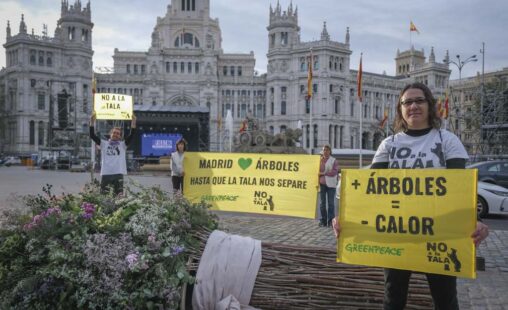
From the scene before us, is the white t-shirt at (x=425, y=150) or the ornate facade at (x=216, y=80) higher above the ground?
the ornate facade at (x=216, y=80)

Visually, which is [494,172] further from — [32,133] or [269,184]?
[32,133]

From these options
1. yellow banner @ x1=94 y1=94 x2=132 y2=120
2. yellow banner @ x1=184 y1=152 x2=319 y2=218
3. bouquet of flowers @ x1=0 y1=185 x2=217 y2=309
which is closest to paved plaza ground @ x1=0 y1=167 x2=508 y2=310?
yellow banner @ x1=184 y1=152 x2=319 y2=218

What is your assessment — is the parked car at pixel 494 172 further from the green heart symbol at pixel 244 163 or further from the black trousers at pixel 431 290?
the black trousers at pixel 431 290

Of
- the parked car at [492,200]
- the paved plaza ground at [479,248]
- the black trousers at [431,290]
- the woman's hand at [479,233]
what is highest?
the woman's hand at [479,233]

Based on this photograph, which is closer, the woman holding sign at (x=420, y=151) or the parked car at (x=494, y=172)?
the woman holding sign at (x=420, y=151)

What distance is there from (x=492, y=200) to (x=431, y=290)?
10.3 meters

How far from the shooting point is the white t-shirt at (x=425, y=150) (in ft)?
10.8

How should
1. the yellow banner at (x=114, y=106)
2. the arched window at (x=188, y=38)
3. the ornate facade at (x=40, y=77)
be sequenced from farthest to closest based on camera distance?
1. the arched window at (x=188, y=38)
2. the ornate facade at (x=40, y=77)
3. the yellow banner at (x=114, y=106)

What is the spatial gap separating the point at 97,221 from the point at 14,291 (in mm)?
799

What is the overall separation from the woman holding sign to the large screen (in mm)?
41355

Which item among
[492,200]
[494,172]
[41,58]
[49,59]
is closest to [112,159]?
[492,200]

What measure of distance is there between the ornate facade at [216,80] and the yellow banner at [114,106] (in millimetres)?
69205

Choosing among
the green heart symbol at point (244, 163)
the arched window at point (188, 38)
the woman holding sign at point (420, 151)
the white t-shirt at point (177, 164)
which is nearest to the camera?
the woman holding sign at point (420, 151)

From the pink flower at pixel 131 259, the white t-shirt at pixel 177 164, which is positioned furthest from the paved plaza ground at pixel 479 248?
the pink flower at pixel 131 259
